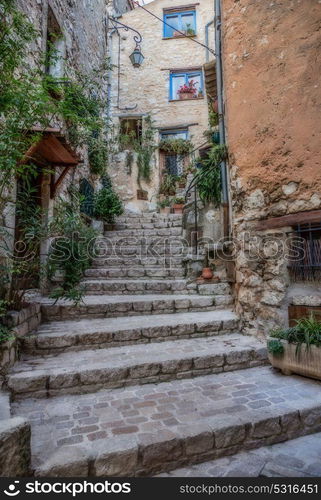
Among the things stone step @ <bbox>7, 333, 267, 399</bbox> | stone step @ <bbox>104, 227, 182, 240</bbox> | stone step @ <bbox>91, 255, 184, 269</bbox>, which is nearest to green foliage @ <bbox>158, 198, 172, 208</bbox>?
stone step @ <bbox>104, 227, 182, 240</bbox>

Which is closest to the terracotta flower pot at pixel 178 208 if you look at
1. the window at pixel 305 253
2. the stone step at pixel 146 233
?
the stone step at pixel 146 233

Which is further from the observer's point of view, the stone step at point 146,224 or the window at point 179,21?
the window at point 179,21

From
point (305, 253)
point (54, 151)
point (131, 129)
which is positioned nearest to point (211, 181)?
point (305, 253)

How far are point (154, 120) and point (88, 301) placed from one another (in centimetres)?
1033

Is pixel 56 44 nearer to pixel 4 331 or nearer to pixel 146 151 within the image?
pixel 4 331

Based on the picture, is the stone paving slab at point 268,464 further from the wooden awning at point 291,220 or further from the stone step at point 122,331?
the wooden awning at point 291,220

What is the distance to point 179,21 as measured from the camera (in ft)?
42.9

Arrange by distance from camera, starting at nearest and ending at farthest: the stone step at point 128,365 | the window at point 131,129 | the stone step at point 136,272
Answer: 1. the stone step at point 128,365
2. the stone step at point 136,272
3. the window at point 131,129

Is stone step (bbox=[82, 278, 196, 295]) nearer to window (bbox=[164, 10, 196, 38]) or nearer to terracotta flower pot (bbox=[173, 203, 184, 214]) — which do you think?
terracotta flower pot (bbox=[173, 203, 184, 214])

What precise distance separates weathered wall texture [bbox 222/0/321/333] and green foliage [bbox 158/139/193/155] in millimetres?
7692

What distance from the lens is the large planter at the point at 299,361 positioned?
113 inches

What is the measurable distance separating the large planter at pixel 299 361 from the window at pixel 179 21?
562 inches

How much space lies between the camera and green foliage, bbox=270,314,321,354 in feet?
9.59
